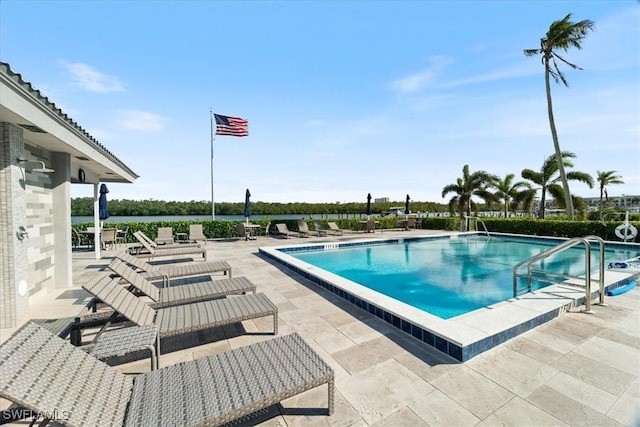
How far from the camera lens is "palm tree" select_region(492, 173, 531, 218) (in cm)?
2122

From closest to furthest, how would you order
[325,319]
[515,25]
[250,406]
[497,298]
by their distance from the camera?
[250,406] < [325,319] < [497,298] < [515,25]

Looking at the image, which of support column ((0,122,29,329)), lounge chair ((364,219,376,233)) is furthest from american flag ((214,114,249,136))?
support column ((0,122,29,329))

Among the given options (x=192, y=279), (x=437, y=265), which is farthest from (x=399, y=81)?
(x=192, y=279)

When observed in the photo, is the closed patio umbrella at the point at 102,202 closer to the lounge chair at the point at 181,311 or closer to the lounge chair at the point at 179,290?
the lounge chair at the point at 179,290

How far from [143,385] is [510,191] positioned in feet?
86.3

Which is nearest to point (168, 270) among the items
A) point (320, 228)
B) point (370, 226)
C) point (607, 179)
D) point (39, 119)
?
point (39, 119)

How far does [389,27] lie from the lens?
10.0 m

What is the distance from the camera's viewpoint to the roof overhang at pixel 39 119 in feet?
10.0

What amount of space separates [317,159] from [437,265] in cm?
1630

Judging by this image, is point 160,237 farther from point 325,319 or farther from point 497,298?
point 497,298

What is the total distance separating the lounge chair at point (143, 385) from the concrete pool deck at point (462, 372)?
35 cm

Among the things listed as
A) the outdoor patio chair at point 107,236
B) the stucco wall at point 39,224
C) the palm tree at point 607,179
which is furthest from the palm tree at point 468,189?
the stucco wall at point 39,224

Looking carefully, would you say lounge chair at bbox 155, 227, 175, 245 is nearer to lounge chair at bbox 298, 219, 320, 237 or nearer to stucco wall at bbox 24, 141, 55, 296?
stucco wall at bbox 24, 141, 55, 296

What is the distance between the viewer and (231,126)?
16.7m
